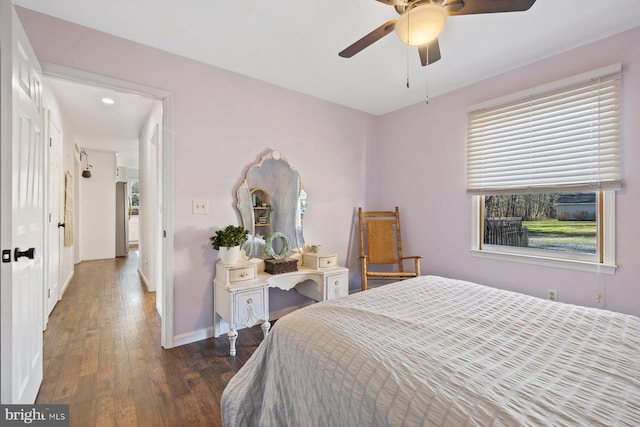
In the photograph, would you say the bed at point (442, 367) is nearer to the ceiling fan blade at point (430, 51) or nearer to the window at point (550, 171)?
the window at point (550, 171)

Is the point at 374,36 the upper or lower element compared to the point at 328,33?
lower

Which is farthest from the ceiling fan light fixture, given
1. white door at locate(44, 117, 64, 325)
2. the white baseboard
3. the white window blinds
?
white door at locate(44, 117, 64, 325)

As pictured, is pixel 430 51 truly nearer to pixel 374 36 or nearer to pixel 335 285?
pixel 374 36

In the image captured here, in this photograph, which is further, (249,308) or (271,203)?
(271,203)

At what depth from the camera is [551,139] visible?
2.29 m

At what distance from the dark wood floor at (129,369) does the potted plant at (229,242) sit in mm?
732

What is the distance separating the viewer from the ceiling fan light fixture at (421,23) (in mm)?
1274

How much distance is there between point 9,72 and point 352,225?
2960 mm

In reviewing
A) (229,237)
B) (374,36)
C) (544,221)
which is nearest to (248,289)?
(229,237)

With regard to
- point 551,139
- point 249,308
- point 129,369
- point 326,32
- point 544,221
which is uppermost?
point 326,32

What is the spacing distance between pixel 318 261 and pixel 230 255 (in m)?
0.82

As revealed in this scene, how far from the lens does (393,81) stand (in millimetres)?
2766

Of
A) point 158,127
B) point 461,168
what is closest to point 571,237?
point 461,168

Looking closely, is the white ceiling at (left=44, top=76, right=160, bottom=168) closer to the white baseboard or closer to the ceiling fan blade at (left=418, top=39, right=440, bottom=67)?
the white baseboard
